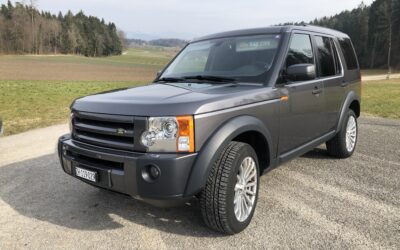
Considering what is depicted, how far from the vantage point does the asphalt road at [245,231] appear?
3.26m

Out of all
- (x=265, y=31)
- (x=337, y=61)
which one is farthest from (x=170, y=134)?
(x=337, y=61)

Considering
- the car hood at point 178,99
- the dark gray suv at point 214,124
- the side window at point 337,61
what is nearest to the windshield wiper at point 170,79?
the dark gray suv at point 214,124

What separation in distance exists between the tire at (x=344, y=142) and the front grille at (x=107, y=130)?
3596 mm

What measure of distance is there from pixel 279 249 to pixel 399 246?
1024 millimetres

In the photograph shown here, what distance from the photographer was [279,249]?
3096mm

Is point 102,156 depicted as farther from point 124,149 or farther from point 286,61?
point 286,61

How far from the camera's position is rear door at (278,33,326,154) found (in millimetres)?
3984

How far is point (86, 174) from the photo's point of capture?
10.7ft

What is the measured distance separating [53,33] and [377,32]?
80.4 meters

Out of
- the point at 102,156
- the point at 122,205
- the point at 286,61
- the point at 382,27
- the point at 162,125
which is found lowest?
the point at 122,205

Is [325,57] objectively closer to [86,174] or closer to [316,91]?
[316,91]

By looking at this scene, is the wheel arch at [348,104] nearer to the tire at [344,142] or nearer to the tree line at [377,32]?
the tire at [344,142]

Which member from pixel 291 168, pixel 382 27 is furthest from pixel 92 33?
pixel 291 168

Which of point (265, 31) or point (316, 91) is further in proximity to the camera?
point (316, 91)
